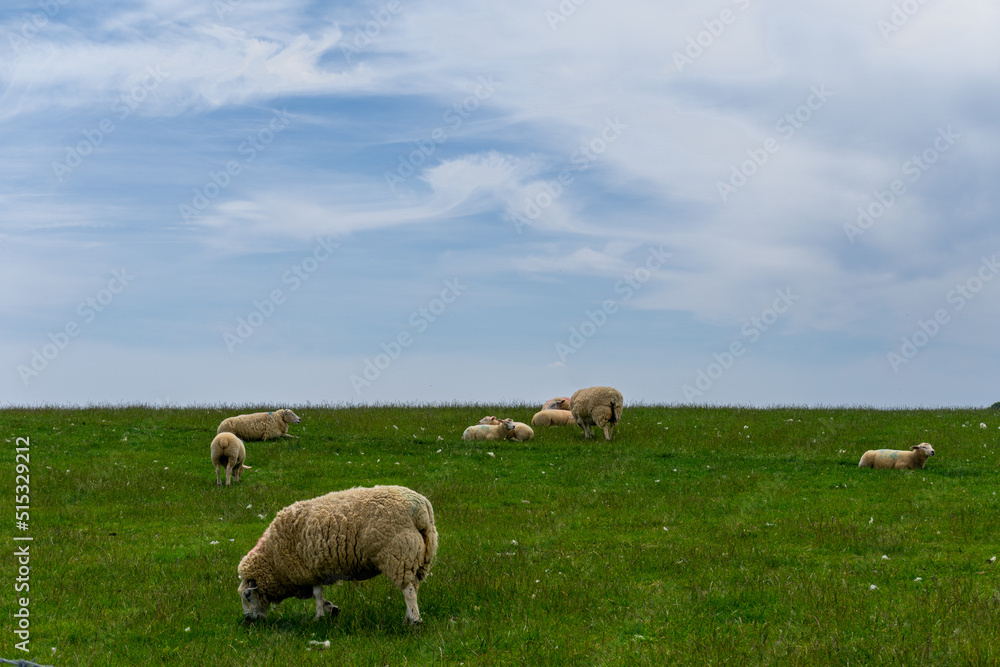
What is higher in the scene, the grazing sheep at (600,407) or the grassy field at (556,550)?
the grazing sheep at (600,407)

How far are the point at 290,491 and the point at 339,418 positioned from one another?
12.9 metres

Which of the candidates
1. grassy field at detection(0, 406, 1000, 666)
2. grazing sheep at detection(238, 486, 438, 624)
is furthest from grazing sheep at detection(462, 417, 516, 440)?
grazing sheep at detection(238, 486, 438, 624)

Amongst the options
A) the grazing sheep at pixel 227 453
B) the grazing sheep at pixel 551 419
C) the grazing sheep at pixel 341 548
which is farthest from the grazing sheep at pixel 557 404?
the grazing sheep at pixel 341 548

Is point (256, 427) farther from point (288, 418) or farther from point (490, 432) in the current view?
point (490, 432)

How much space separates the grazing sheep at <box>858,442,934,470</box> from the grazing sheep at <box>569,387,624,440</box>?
8.03 meters

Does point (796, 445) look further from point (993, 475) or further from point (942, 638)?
point (942, 638)

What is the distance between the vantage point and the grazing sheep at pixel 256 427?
28.3 metres

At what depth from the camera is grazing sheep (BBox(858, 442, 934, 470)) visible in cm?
2273

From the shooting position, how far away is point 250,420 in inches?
1121

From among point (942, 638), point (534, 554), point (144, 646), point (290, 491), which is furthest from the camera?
point (290, 491)

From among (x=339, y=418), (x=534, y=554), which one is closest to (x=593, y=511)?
(x=534, y=554)

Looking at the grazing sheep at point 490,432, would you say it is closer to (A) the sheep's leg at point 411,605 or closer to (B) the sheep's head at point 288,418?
(B) the sheep's head at point 288,418

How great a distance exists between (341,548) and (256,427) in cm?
1919

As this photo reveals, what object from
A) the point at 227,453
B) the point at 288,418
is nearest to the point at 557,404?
the point at 288,418
